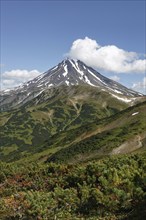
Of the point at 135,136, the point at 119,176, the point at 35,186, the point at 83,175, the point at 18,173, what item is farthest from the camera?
the point at 135,136

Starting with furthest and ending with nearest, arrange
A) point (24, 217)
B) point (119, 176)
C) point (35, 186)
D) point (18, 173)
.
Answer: point (18, 173)
point (35, 186)
point (119, 176)
point (24, 217)

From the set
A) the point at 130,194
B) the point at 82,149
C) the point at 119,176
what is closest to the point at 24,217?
the point at 130,194

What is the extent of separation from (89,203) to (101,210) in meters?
1.09

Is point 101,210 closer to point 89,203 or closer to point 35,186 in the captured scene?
point 89,203

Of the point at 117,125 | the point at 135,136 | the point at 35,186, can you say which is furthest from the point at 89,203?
the point at 117,125

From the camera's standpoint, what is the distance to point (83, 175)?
29.2 m

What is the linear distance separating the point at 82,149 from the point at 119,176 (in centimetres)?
11473

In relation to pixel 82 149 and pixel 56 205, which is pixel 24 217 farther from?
pixel 82 149

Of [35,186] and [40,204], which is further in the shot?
[35,186]

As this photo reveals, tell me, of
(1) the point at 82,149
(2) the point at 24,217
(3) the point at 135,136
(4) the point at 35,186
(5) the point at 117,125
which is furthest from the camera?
(5) the point at 117,125

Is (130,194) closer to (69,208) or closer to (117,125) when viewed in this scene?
(69,208)

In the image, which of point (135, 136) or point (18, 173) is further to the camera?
point (135, 136)

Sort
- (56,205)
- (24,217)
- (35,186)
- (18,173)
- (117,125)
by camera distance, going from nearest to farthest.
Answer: (24,217) → (56,205) → (35,186) → (18,173) → (117,125)

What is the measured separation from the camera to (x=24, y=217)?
20906 mm
